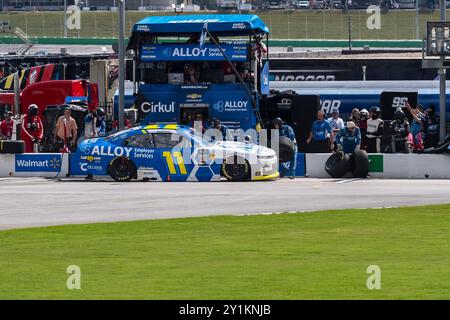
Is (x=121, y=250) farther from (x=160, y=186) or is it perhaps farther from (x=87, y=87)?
(x=87, y=87)

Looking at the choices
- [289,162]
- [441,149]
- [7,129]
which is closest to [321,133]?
[289,162]

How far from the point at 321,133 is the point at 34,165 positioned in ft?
23.1

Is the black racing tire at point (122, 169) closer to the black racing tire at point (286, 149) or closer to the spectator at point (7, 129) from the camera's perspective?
the black racing tire at point (286, 149)

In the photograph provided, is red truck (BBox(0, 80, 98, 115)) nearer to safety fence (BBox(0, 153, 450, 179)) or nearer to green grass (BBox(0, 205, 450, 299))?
safety fence (BBox(0, 153, 450, 179))

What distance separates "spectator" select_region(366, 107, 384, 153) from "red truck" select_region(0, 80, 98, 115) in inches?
405

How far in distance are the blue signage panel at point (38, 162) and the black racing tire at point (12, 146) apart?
5.6 inches

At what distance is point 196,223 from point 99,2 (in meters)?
74.9

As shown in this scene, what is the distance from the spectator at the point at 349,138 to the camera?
93.2 ft

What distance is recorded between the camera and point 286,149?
2866 cm

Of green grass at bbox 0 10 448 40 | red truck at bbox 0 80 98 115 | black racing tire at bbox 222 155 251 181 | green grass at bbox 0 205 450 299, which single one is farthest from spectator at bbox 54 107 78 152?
green grass at bbox 0 10 448 40

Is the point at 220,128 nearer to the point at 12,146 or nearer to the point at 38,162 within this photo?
the point at 38,162

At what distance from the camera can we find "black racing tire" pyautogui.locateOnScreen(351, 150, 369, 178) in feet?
92.9

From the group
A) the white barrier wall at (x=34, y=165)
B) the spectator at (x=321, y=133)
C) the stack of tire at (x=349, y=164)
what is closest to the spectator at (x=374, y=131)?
the spectator at (x=321, y=133)

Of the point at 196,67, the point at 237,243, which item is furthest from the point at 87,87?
the point at 237,243
